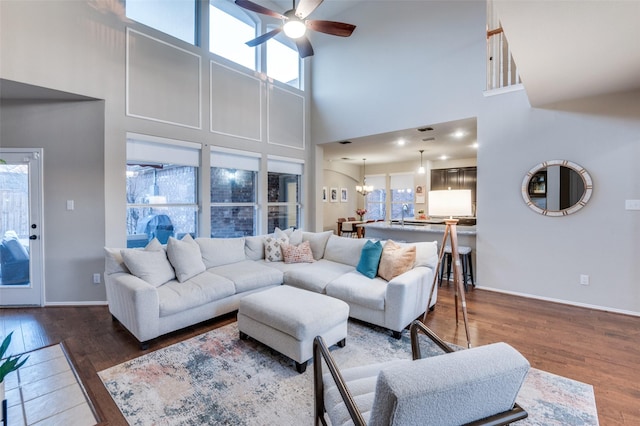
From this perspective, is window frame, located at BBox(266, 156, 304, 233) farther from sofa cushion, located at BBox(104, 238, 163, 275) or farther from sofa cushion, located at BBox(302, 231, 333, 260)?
sofa cushion, located at BBox(104, 238, 163, 275)

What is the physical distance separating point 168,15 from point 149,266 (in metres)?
3.82

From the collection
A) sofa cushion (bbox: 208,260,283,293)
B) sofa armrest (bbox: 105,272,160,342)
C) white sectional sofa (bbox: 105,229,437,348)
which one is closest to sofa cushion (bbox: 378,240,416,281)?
white sectional sofa (bbox: 105,229,437,348)

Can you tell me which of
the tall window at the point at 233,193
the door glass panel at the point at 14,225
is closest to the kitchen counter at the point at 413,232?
the tall window at the point at 233,193

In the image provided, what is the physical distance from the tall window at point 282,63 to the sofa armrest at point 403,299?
485 cm

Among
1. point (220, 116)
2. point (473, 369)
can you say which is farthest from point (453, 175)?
point (473, 369)

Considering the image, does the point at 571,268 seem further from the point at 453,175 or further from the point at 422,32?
the point at 453,175

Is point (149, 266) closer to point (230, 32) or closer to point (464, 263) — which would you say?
point (464, 263)

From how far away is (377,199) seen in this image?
10492mm

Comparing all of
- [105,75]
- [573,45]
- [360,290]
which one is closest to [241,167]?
[105,75]

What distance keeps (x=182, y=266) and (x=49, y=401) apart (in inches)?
62.1

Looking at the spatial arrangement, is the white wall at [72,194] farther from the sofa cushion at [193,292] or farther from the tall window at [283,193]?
the tall window at [283,193]

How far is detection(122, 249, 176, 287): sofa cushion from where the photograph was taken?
299 centimetres

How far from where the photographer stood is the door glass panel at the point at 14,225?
3.56m

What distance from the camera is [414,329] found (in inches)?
62.5
